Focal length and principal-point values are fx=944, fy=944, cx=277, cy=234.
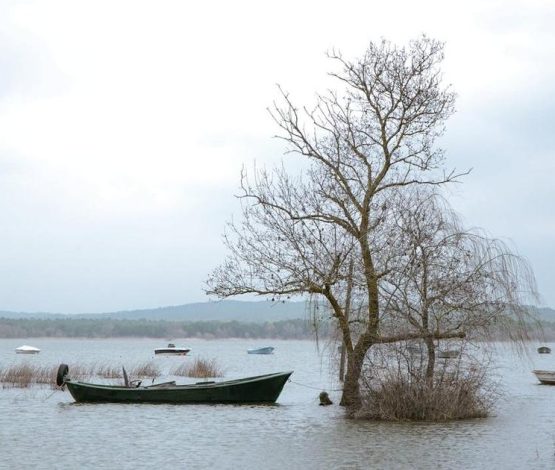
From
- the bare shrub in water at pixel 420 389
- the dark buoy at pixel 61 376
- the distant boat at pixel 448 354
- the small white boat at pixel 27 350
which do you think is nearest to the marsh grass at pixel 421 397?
the bare shrub in water at pixel 420 389

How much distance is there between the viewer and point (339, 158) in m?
25.4

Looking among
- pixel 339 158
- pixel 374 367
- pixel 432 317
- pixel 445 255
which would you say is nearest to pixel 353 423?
pixel 374 367

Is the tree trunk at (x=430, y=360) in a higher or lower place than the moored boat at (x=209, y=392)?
higher

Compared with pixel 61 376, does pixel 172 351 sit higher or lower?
higher

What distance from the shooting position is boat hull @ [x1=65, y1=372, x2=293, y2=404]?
29.6 meters

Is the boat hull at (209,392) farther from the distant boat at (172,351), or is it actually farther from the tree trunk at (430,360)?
the distant boat at (172,351)

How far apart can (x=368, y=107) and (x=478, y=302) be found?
19.5ft

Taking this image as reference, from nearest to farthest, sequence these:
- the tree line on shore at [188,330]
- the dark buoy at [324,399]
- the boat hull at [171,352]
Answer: the dark buoy at [324,399], the boat hull at [171,352], the tree line on shore at [188,330]

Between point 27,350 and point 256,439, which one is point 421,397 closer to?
point 256,439

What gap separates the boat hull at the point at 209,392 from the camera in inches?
1167

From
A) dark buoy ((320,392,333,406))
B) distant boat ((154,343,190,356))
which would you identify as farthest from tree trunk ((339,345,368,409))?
distant boat ((154,343,190,356))

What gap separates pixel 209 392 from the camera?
29.7 meters

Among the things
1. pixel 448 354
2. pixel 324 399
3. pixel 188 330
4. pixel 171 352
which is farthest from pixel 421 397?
pixel 188 330

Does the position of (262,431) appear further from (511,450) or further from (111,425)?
(511,450)
